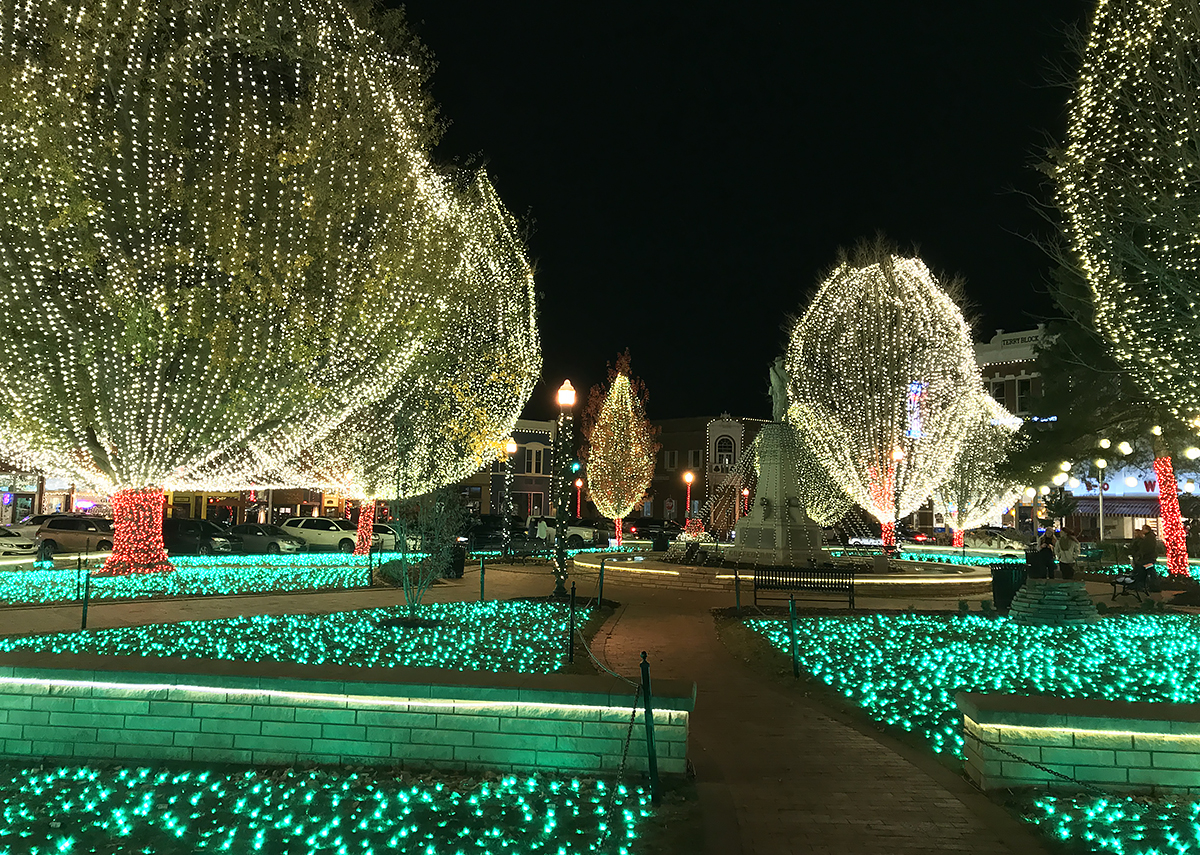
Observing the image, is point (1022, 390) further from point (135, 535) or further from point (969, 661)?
point (135, 535)

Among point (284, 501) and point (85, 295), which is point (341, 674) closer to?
point (85, 295)

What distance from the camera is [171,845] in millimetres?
4688

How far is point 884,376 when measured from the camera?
30.0m

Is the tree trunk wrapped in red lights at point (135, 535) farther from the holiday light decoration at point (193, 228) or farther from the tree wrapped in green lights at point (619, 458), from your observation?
the tree wrapped in green lights at point (619, 458)

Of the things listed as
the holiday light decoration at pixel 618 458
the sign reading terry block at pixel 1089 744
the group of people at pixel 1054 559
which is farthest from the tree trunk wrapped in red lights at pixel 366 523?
the sign reading terry block at pixel 1089 744

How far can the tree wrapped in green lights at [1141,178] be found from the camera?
11562mm

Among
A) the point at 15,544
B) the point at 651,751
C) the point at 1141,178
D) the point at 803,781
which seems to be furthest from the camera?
the point at 15,544

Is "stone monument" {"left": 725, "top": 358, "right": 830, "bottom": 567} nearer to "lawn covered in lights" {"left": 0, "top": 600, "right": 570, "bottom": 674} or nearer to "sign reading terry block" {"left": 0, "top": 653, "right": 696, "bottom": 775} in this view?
"lawn covered in lights" {"left": 0, "top": 600, "right": 570, "bottom": 674}

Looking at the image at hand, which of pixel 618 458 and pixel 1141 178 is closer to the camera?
pixel 1141 178

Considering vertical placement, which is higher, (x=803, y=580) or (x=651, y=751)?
(x=651, y=751)

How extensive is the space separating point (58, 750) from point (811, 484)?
3388 cm

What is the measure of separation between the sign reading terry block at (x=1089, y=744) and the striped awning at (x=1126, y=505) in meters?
51.2

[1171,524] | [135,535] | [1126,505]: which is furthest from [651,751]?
[1126,505]

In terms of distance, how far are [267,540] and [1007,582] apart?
84.8 ft
